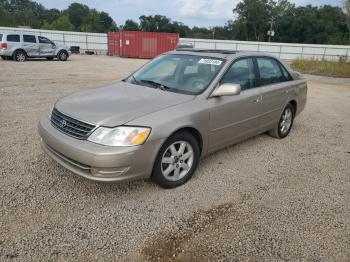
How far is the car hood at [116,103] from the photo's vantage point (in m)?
3.29

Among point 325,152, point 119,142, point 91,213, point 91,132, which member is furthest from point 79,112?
point 325,152

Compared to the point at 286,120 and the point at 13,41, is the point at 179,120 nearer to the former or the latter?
the point at 286,120

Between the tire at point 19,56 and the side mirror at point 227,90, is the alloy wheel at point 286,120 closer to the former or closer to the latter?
the side mirror at point 227,90

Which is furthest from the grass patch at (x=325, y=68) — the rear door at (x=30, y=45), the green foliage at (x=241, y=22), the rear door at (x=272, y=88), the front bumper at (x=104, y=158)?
the green foliage at (x=241, y=22)

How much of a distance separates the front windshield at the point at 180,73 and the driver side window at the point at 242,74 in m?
0.17

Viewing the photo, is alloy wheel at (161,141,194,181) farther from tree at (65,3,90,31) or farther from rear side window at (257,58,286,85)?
tree at (65,3,90,31)

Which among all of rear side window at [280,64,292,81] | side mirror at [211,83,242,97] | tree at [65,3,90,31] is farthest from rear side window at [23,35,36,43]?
tree at [65,3,90,31]

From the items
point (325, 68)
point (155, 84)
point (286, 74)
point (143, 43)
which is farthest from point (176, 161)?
point (143, 43)

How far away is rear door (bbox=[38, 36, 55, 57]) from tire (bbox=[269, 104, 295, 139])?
17.4 meters

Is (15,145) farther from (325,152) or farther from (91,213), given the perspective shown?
(325,152)

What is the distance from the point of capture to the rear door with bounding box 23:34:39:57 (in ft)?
60.4

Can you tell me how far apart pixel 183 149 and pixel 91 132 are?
43.0 inches

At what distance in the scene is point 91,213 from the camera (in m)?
3.18

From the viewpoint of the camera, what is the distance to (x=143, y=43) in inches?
1172
